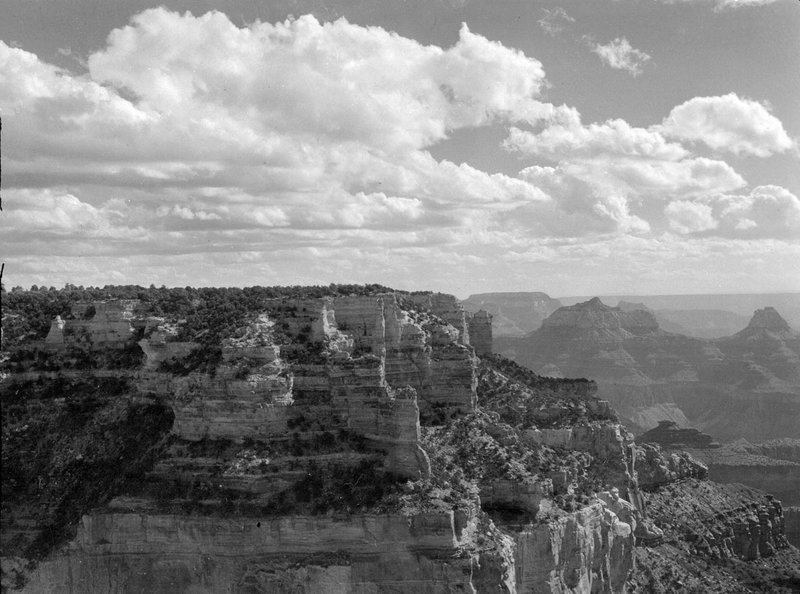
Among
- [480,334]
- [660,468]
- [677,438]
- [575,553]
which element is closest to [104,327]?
[575,553]

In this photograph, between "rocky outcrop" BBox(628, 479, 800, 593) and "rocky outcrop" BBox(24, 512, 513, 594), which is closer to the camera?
"rocky outcrop" BBox(24, 512, 513, 594)

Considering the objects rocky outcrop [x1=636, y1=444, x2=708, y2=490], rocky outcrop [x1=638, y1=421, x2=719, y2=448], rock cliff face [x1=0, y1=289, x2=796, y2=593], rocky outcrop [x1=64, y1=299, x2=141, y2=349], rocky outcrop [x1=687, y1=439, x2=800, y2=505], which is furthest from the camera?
rocky outcrop [x1=638, y1=421, x2=719, y2=448]

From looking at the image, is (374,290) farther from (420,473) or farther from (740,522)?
(740,522)

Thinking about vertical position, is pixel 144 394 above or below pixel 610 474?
above

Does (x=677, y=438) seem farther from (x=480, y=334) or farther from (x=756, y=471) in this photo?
(x=480, y=334)

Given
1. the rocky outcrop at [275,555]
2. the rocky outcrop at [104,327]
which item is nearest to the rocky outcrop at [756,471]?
the rocky outcrop at [275,555]

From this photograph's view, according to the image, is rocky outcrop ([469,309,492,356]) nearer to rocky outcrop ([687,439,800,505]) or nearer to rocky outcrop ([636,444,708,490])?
rocky outcrop ([636,444,708,490])

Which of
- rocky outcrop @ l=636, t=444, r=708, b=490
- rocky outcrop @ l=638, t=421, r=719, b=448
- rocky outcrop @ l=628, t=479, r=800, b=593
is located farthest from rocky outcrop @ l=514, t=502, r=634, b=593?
rocky outcrop @ l=638, t=421, r=719, b=448

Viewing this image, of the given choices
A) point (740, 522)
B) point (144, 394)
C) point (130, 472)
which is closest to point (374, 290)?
point (144, 394)
